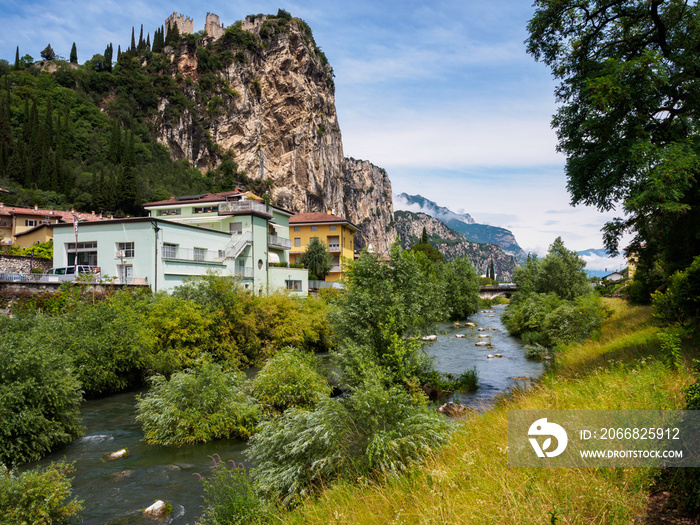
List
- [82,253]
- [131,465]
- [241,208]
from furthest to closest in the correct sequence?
[241,208]
[82,253]
[131,465]

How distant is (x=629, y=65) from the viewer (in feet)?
34.3

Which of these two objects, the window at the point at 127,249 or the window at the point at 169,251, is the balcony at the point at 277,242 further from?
the window at the point at 127,249

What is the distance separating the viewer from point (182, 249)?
38.2m

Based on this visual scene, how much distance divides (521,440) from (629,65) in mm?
9539

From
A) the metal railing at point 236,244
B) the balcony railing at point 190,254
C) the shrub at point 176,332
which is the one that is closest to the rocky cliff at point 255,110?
the metal railing at point 236,244

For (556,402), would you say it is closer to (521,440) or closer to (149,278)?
(521,440)

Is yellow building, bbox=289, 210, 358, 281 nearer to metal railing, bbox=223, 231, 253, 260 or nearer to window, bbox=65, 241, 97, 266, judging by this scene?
metal railing, bbox=223, 231, 253, 260

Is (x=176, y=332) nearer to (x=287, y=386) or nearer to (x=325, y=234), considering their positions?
(x=287, y=386)

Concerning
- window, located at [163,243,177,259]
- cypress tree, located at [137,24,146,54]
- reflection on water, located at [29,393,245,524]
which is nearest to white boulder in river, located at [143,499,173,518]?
reflection on water, located at [29,393,245,524]

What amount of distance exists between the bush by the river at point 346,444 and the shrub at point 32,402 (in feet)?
28.4

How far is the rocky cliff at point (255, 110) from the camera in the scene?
12412 centimetres

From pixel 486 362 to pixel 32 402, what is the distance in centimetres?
2496

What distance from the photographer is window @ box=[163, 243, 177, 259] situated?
→ 118ft

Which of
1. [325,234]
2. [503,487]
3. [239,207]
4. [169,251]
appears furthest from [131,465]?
[325,234]
